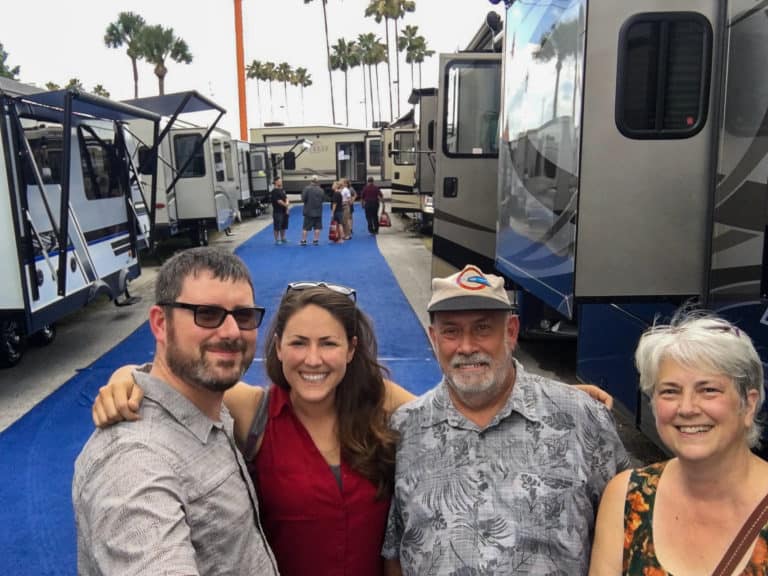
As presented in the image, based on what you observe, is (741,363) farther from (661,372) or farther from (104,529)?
(104,529)

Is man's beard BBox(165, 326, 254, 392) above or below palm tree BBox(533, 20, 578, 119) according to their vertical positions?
below

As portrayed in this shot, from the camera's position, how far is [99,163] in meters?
8.48

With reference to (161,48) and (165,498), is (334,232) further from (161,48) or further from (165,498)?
(161,48)

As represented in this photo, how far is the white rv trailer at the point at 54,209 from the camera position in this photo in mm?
5898

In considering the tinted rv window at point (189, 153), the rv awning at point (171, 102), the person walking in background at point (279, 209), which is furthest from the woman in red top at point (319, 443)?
the person walking in background at point (279, 209)

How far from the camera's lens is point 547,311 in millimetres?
6469

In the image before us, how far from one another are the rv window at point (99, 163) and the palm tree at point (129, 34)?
112 ft

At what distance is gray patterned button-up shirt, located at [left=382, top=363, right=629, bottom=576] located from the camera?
1772mm

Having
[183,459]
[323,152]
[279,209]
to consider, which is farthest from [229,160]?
[183,459]

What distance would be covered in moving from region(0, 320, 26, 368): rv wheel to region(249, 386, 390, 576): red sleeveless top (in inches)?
211

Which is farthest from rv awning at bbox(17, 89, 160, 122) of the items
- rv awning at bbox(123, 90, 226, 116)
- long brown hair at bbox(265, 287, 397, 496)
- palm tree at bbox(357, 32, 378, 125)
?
palm tree at bbox(357, 32, 378, 125)

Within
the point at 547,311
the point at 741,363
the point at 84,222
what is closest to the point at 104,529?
the point at 741,363

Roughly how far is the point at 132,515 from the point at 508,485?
0.93m

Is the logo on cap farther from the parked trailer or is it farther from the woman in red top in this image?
the parked trailer
